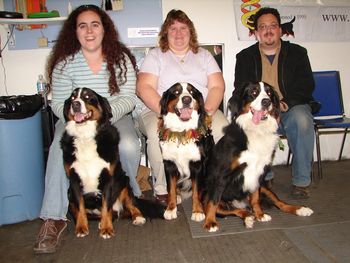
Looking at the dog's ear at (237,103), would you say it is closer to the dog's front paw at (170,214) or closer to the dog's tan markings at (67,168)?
the dog's front paw at (170,214)

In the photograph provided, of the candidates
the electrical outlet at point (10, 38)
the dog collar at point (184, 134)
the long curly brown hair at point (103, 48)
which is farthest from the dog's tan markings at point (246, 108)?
the electrical outlet at point (10, 38)

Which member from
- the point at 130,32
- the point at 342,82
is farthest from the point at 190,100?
the point at 342,82

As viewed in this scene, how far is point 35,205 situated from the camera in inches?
103

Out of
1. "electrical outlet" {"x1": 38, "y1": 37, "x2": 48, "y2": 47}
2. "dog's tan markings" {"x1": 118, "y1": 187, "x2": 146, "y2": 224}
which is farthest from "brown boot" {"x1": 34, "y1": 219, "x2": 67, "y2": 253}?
"electrical outlet" {"x1": 38, "y1": 37, "x2": 48, "y2": 47}

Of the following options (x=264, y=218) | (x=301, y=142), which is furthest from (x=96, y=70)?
(x=301, y=142)

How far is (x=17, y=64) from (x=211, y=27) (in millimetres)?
2244

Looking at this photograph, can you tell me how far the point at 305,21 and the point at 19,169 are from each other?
3.49m

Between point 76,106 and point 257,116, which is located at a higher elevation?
point 76,106

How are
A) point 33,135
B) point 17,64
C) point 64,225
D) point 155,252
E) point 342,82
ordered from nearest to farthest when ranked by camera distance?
point 155,252
point 64,225
point 33,135
point 17,64
point 342,82

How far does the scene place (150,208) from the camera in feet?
7.95

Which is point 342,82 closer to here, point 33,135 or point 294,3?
point 294,3

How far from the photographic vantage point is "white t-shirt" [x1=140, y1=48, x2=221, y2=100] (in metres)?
2.81

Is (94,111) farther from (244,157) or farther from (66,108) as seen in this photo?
(244,157)

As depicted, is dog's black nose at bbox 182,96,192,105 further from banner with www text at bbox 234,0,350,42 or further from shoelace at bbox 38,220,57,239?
banner with www text at bbox 234,0,350,42
